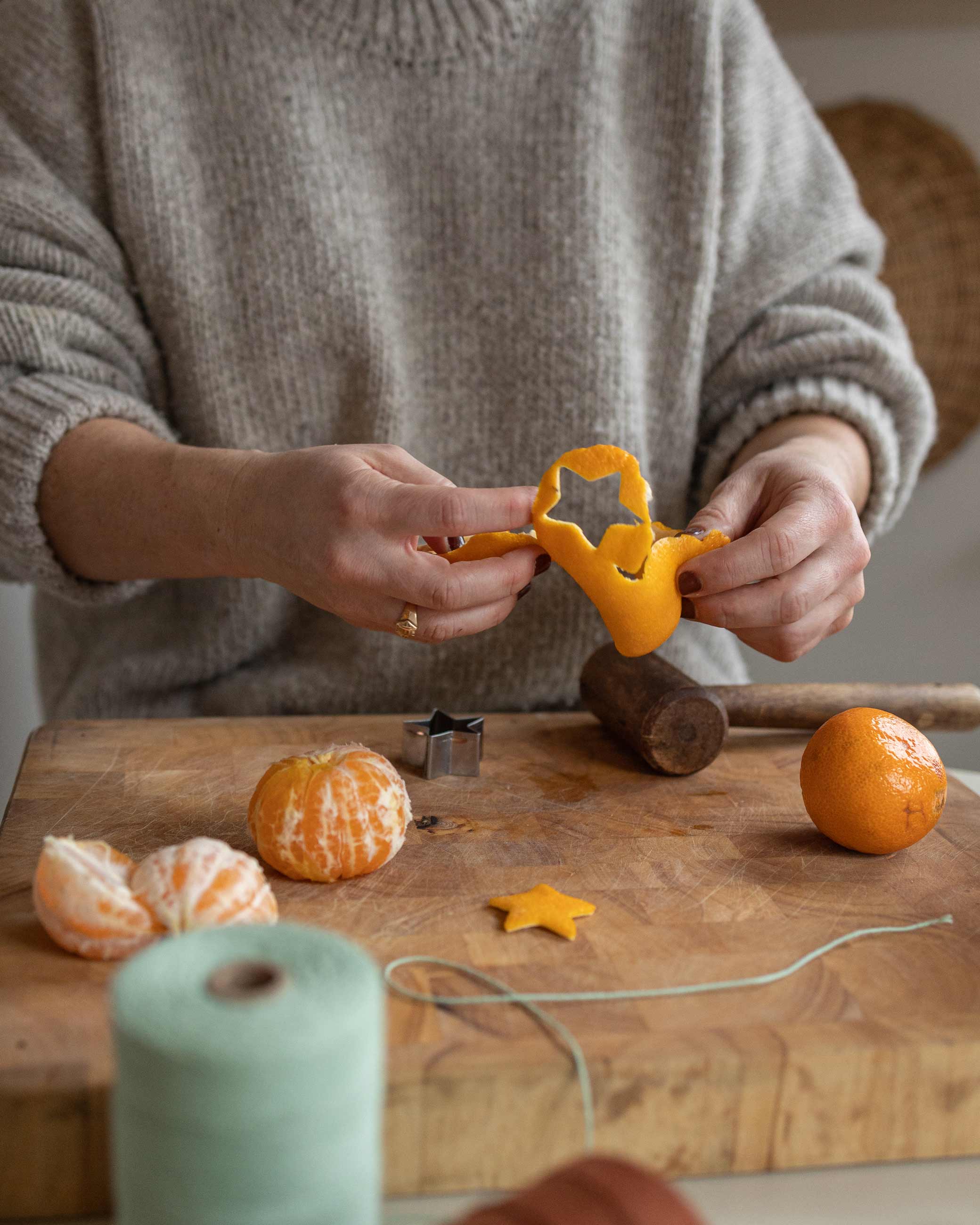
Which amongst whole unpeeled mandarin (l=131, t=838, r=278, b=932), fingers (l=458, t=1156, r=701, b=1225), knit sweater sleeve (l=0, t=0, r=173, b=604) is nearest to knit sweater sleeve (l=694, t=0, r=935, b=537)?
knit sweater sleeve (l=0, t=0, r=173, b=604)

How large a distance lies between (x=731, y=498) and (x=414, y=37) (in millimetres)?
934

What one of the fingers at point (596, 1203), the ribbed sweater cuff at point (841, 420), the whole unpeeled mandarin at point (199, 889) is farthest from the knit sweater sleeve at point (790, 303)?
the fingers at point (596, 1203)

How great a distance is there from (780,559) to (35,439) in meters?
0.97

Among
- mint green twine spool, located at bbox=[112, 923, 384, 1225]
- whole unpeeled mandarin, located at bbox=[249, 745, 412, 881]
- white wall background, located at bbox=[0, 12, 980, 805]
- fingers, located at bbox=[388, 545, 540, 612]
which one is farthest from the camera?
white wall background, located at bbox=[0, 12, 980, 805]

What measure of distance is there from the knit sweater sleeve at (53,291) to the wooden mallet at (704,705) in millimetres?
740

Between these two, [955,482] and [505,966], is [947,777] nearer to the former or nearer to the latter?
[505,966]

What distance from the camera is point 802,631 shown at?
4.43 feet

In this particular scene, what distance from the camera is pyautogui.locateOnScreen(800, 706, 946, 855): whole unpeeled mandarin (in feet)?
3.75

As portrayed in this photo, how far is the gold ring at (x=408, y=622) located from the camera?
1.22m

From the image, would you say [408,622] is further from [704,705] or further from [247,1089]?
[247,1089]

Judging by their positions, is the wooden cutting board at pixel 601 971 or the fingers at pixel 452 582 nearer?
the wooden cutting board at pixel 601 971

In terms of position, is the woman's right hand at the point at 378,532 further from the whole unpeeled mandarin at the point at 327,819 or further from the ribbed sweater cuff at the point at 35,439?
the ribbed sweater cuff at the point at 35,439

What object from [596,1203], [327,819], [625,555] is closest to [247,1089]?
[596,1203]

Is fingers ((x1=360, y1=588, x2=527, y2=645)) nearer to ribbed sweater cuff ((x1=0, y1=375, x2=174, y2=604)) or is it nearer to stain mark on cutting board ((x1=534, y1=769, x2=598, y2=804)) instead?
stain mark on cutting board ((x1=534, y1=769, x2=598, y2=804))
